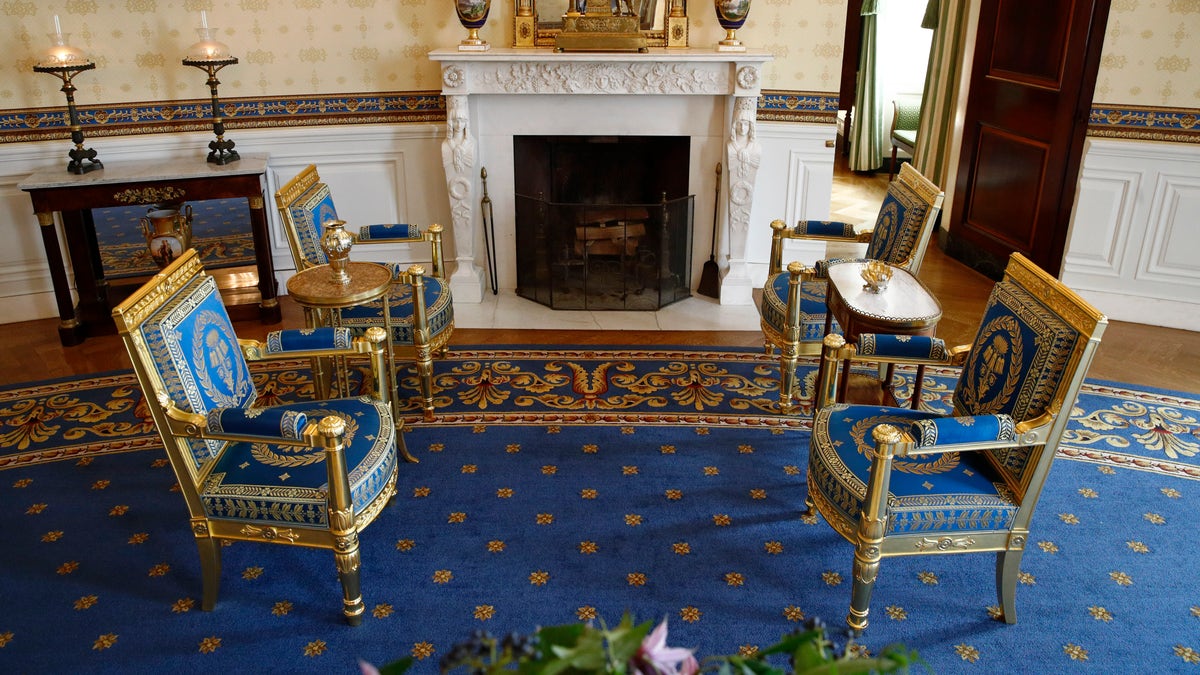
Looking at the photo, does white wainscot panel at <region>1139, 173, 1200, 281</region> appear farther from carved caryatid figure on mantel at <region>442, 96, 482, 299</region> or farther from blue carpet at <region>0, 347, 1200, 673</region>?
carved caryatid figure on mantel at <region>442, 96, 482, 299</region>

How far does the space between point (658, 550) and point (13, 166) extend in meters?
→ 4.04

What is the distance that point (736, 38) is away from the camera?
5020 mm

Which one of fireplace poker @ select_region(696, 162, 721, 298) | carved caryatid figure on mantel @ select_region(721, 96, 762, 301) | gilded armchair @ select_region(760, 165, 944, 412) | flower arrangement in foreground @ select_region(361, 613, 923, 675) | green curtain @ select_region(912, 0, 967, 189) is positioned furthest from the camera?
green curtain @ select_region(912, 0, 967, 189)

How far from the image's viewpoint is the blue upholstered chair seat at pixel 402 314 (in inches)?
150

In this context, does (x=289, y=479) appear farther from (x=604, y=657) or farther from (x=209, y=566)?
(x=604, y=657)

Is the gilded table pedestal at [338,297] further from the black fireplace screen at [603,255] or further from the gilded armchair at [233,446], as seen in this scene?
the black fireplace screen at [603,255]

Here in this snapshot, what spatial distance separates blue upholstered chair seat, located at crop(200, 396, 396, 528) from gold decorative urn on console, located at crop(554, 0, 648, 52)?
2637 millimetres

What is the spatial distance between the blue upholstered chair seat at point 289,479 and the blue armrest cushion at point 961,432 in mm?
1589

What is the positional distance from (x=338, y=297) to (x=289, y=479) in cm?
92

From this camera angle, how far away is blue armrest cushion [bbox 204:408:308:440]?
2.57 meters

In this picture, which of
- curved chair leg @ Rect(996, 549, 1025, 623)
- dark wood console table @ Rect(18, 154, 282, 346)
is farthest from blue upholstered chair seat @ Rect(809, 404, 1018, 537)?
dark wood console table @ Rect(18, 154, 282, 346)

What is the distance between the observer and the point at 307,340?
3094mm

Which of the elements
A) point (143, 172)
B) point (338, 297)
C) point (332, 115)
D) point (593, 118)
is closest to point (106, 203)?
point (143, 172)

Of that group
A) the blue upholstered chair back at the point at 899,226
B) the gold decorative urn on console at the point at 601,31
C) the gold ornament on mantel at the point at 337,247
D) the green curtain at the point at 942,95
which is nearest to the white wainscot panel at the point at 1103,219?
the green curtain at the point at 942,95
